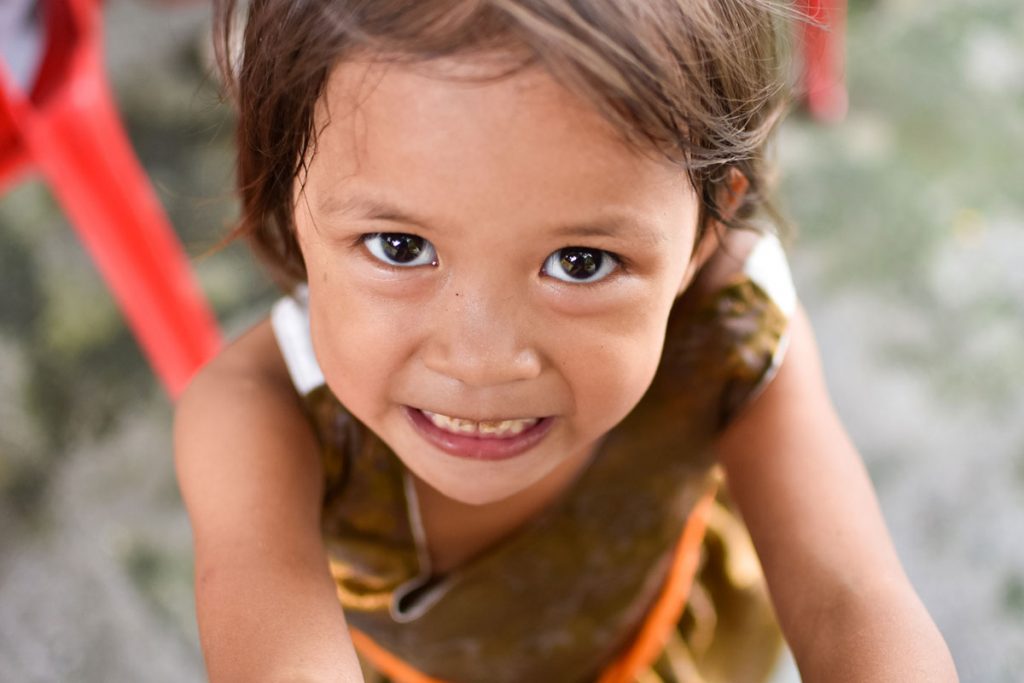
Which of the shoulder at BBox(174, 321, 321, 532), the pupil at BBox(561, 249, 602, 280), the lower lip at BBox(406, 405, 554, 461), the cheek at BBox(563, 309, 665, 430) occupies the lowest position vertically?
the shoulder at BBox(174, 321, 321, 532)

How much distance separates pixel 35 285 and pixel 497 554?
97cm

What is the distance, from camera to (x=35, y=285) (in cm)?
156

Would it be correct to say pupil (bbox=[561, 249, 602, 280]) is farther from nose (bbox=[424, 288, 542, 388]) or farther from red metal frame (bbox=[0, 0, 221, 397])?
red metal frame (bbox=[0, 0, 221, 397])

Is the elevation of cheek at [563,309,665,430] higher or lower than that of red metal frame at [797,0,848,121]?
higher

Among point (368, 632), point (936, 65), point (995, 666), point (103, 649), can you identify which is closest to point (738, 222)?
point (368, 632)

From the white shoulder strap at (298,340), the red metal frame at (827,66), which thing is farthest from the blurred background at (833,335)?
the white shoulder strap at (298,340)

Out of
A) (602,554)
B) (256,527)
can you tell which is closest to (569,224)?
(256,527)

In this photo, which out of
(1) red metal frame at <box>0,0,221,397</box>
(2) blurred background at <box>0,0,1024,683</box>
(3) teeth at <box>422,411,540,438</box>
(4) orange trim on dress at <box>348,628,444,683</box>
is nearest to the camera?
(3) teeth at <box>422,411,540,438</box>

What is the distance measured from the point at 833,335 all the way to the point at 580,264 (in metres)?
1.03

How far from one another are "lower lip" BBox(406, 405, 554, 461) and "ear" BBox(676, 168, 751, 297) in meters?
0.12

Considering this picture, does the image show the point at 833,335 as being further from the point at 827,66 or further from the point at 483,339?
the point at 483,339

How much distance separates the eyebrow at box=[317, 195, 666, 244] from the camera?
1.91 feet

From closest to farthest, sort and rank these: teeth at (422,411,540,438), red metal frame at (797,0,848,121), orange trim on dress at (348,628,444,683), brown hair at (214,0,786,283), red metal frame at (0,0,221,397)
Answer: brown hair at (214,0,786,283), teeth at (422,411,540,438), orange trim on dress at (348,628,444,683), red metal frame at (0,0,221,397), red metal frame at (797,0,848,121)

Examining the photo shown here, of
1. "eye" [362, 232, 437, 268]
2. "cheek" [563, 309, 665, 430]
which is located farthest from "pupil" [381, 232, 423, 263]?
"cheek" [563, 309, 665, 430]
